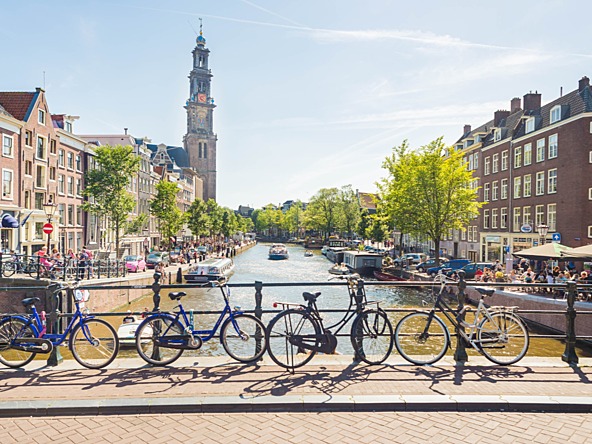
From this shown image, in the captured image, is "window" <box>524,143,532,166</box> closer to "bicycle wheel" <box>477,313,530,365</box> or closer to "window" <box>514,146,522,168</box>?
"window" <box>514,146,522,168</box>

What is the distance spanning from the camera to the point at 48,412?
5.34m

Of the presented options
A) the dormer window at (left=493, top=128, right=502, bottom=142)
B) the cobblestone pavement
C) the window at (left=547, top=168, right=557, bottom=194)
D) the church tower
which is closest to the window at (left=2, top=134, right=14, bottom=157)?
the cobblestone pavement

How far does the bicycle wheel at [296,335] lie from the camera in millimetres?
6711

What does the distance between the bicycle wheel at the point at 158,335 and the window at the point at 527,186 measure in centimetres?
3982

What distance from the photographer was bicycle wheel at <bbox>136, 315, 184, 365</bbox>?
681 centimetres

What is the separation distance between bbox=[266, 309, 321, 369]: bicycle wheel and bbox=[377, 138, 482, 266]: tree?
31.8 meters

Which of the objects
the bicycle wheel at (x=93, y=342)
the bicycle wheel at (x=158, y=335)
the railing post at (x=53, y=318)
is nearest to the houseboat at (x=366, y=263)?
the bicycle wheel at (x=158, y=335)

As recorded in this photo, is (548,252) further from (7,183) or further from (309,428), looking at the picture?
(7,183)

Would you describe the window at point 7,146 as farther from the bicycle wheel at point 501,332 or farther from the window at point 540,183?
the window at point 540,183

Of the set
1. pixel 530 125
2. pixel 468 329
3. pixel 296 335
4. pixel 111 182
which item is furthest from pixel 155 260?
pixel 468 329

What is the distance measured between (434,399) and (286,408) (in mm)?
1827

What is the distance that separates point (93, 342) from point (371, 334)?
4.33m

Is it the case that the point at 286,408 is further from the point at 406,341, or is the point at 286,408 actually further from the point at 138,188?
the point at 138,188

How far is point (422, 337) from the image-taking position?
24.2 feet
